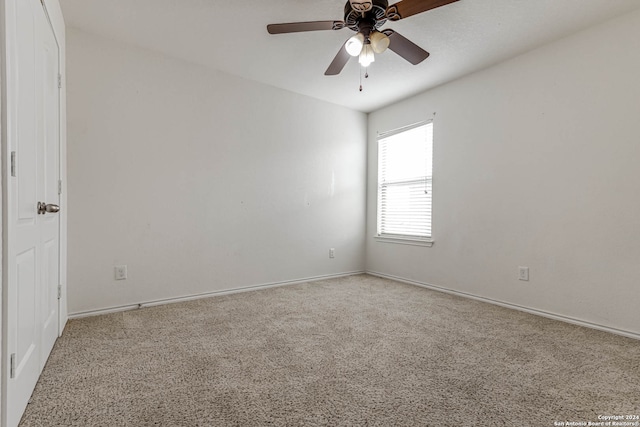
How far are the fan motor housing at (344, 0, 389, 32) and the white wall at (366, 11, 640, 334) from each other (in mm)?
1808

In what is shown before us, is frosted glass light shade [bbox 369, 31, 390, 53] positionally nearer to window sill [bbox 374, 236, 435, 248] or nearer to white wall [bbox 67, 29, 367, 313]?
white wall [bbox 67, 29, 367, 313]

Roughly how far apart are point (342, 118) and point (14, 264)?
379cm

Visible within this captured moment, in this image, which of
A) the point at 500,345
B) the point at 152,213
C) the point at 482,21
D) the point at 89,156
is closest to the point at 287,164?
the point at 152,213

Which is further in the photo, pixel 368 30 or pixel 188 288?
pixel 188 288

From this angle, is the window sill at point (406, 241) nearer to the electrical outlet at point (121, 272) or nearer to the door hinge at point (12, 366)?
the electrical outlet at point (121, 272)

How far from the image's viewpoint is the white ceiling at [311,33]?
2.30m

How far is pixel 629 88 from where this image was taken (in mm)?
2340

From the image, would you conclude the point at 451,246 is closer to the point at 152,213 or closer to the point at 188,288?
the point at 188,288

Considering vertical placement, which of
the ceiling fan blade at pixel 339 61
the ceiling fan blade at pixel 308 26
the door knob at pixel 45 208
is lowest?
the door knob at pixel 45 208

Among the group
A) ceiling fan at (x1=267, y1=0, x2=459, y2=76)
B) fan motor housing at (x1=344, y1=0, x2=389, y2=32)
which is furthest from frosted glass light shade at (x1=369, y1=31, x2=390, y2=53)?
fan motor housing at (x1=344, y1=0, x2=389, y2=32)

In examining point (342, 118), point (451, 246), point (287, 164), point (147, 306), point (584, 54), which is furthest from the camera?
point (342, 118)

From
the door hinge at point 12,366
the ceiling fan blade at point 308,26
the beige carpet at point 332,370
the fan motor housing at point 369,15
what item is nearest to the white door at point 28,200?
the door hinge at point 12,366

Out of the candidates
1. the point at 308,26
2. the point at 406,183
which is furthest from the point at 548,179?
the point at 308,26

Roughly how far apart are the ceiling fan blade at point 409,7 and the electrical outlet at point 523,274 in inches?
92.6
